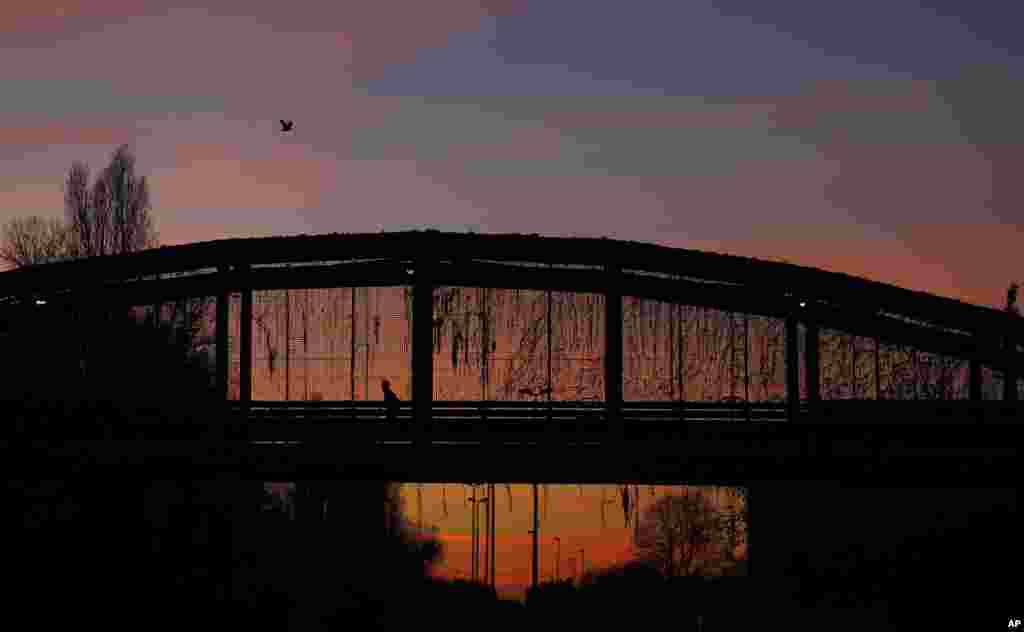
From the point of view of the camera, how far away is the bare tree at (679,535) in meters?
72.2

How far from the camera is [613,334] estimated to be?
2966cm

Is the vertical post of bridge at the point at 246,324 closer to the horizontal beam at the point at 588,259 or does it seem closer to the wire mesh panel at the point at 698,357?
the horizontal beam at the point at 588,259

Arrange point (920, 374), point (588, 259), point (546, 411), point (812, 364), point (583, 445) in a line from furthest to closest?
point (920, 374) → point (812, 364) → point (588, 259) → point (546, 411) → point (583, 445)

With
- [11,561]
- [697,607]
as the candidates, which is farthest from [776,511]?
[697,607]

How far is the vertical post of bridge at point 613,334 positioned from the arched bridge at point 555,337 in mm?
33

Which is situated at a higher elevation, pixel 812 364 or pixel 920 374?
pixel 812 364

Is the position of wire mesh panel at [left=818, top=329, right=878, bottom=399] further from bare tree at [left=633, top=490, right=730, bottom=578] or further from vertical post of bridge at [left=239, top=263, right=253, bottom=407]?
bare tree at [left=633, top=490, right=730, bottom=578]

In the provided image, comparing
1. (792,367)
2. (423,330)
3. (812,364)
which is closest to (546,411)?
(423,330)

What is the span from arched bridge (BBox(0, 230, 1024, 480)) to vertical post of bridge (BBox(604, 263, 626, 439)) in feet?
0.11

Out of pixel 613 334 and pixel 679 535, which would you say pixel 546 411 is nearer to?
pixel 613 334

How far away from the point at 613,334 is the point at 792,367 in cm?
394

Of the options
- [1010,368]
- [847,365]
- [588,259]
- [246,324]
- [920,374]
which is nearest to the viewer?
[588,259]

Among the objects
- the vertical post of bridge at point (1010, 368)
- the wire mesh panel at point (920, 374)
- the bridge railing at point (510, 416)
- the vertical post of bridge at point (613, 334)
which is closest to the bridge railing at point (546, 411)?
the bridge railing at point (510, 416)

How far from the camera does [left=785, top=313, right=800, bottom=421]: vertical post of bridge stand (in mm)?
28375
